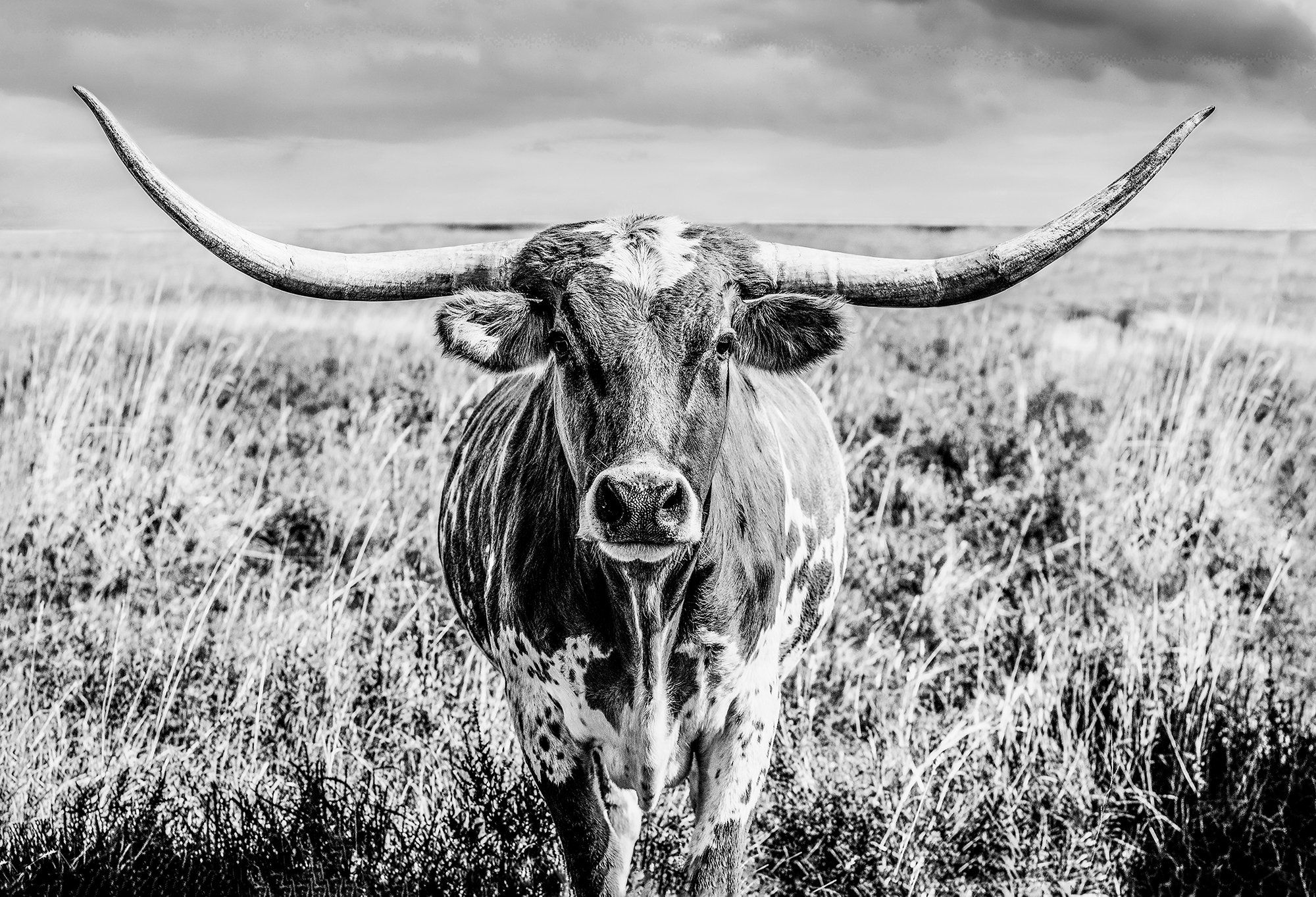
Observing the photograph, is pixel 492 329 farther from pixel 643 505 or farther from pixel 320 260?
pixel 643 505

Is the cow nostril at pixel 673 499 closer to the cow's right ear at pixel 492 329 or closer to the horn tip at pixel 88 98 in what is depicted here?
the cow's right ear at pixel 492 329

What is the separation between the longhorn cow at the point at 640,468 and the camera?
2664mm

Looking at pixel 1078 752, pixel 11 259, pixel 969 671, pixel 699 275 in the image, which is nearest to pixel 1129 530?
pixel 969 671

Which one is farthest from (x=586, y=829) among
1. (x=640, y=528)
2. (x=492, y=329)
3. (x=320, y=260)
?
(x=320, y=260)

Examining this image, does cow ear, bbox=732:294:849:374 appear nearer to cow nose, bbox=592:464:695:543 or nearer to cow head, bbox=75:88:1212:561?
cow head, bbox=75:88:1212:561

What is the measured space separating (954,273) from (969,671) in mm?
2831

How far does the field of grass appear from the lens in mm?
3709

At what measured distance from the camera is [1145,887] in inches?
151

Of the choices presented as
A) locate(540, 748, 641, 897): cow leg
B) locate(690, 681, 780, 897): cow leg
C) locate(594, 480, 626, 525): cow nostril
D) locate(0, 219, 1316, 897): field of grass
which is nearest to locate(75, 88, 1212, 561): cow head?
locate(594, 480, 626, 525): cow nostril

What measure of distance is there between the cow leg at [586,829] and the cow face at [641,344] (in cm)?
99

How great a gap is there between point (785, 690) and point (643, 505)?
8.94ft

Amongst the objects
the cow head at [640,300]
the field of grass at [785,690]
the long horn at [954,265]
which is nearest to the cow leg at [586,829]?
the field of grass at [785,690]

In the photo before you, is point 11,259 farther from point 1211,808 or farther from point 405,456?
point 1211,808

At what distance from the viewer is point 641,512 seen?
2.40 meters
